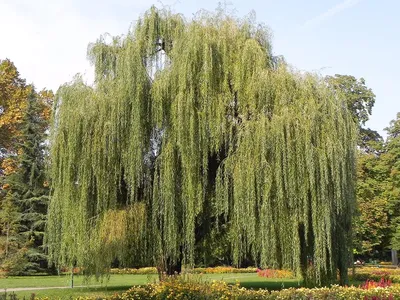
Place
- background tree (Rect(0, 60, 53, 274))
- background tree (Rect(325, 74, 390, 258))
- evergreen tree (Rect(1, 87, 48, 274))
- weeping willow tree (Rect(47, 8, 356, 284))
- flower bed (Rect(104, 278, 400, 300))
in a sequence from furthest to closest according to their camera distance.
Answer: background tree (Rect(325, 74, 390, 258)), evergreen tree (Rect(1, 87, 48, 274)), background tree (Rect(0, 60, 53, 274)), weeping willow tree (Rect(47, 8, 356, 284)), flower bed (Rect(104, 278, 400, 300))

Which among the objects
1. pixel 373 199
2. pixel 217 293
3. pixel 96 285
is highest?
pixel 373 199

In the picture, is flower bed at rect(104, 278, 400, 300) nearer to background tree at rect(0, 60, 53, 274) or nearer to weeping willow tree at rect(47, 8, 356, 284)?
weeping willow tree at rect(47, 8, 356, 284)

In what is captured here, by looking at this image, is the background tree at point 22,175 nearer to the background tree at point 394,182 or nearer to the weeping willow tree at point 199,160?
the weeping willow tree at point 199,160

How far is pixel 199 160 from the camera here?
12.7 m

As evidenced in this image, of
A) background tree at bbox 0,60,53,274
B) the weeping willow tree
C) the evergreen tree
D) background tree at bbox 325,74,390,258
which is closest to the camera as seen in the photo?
the weeping willow tree

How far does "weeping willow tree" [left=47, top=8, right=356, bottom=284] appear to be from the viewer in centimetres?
1215

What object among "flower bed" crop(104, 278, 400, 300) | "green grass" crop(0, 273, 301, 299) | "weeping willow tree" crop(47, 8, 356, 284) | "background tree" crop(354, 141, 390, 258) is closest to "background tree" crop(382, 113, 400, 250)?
"background tree" crop(354, 141, 390, 258)

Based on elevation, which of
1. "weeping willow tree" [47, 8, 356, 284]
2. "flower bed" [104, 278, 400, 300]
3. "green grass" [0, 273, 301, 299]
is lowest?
"green grass" [0, 273, 301, 299]

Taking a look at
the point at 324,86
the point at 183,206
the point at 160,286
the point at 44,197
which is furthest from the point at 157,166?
the point at 44,197

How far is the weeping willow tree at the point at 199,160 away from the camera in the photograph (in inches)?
478

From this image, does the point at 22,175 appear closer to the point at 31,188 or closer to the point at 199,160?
the point at 31,188

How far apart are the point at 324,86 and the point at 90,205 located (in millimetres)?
7312

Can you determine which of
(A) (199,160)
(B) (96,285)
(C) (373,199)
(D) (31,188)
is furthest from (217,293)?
(C) (373,199)

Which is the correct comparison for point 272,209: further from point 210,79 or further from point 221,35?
Result: point 221,35
